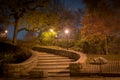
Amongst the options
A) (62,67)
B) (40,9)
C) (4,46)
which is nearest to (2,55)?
(4,46)

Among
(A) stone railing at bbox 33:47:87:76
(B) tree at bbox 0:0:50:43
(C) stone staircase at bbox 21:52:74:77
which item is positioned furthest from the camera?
(B) tree at bbox 0:0:50:43

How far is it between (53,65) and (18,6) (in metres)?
7.86

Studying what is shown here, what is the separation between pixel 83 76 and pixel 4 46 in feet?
34.0

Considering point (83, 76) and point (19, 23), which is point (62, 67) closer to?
point (83, 76)

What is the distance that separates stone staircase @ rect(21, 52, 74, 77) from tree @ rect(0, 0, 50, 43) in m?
5.64

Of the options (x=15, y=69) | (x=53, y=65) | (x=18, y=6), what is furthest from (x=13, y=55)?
(x=18, y=6)

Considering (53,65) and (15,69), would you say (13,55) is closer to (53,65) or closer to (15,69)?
(15,69)

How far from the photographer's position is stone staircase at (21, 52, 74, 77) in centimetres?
1766

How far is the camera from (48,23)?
2928 cm

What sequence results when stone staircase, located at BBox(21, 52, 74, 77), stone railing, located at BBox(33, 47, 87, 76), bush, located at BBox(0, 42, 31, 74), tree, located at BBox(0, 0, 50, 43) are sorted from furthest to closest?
1. tree, located at BBox(0, 0, 50, 43)
2. bush, located at BBox(0, 42, 31, 74)
3. stone staircase, located at BBox(21, 52, 74, 77)
4. stone railing, located at BBox(33, 47, 87, 76)

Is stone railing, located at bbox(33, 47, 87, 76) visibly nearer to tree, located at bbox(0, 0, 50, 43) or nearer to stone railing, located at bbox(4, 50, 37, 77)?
stone railing, located at bbox(4, 50, 37, 77)

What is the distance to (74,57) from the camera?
2147 centimetres

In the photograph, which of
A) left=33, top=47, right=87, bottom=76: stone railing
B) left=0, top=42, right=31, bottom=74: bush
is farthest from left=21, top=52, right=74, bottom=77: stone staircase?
left=0, top=42, right=31, bottom=74: bush

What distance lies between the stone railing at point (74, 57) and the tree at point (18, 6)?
13.7 feet
